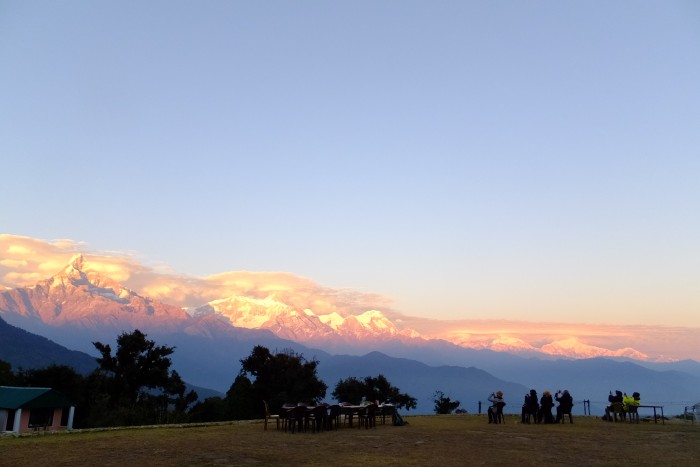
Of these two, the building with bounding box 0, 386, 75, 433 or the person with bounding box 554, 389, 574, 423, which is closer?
the person with bounding box 554, 389, 574, 423

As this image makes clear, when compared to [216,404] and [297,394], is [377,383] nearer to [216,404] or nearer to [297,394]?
[297,394]

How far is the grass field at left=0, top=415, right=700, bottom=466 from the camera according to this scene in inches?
525

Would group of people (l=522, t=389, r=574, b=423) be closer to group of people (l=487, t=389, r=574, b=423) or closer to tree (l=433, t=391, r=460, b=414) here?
group of people (l=487, t=389, r=574, b=423)

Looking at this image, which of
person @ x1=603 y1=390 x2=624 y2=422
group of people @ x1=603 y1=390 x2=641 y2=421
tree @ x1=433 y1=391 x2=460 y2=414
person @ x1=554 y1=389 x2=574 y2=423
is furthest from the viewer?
tree @ x1=433 y1=391 x2=460 y2=414

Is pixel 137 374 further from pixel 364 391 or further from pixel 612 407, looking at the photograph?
pixel 612 407

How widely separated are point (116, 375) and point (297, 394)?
19359 millimetres

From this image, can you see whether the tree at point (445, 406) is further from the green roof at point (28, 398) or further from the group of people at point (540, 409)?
the green roof at point (28, 398)

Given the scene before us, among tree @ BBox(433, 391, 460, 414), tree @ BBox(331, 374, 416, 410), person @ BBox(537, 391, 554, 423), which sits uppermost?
person @ BBox(537, 391, 554, 423)

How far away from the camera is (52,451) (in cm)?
1490

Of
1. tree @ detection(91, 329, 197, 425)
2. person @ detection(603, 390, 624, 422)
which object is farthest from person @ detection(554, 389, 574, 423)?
tree @ detection(91, 329, 197, 425)

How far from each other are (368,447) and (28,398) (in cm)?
2387

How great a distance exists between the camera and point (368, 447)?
1567 centimetres

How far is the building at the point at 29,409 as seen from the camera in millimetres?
30734

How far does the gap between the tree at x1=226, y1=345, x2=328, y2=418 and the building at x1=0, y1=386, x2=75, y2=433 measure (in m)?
26.8
